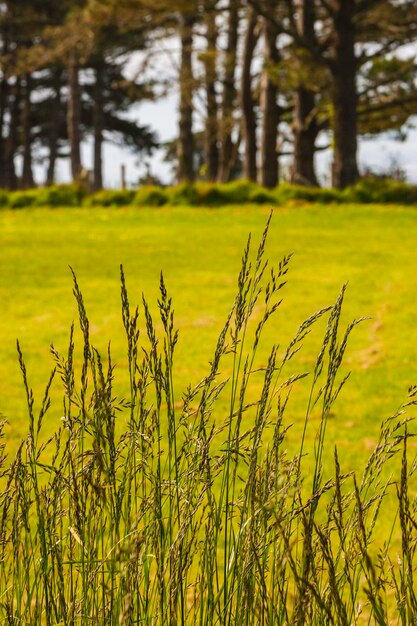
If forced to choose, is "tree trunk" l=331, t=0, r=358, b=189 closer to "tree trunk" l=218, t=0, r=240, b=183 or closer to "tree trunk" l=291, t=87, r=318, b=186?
"tree trunk" l=291, t=87, r=318, b=186

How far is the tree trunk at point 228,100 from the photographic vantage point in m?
24.4

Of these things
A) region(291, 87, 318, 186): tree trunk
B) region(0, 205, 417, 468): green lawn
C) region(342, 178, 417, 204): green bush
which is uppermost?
region(291, 87, 318, 186): tree trunk

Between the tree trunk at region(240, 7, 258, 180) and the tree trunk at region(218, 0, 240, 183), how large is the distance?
1378 millimetres

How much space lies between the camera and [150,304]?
7988 mm

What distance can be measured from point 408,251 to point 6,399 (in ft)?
21.0

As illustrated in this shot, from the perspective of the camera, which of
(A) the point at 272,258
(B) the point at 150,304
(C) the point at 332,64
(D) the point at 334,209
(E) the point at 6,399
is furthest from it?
(C) the point at 332,64

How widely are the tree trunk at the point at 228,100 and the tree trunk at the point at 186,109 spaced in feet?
3.24

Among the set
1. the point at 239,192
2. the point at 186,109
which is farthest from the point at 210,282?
the point at 186,109

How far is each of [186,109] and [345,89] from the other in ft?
28.6

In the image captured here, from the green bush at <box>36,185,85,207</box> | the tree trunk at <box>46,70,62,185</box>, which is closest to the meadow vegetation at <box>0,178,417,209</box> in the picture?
the green bush at <box>36,185,85,207</box>

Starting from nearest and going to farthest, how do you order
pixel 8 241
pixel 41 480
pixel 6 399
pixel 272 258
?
pixel 41 480
pixel 6 399
pixel 272 258
pixel 8 241

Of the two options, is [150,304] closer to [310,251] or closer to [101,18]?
[310,251]

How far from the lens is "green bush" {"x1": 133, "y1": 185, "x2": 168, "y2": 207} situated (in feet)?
54.4

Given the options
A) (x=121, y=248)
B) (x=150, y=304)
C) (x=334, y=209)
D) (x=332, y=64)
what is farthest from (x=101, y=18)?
(x=150, y=304)
